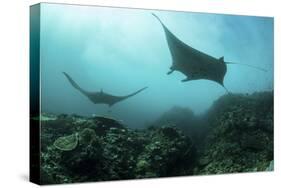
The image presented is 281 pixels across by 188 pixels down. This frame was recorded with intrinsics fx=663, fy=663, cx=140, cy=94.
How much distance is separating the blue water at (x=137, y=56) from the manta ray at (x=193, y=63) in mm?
74

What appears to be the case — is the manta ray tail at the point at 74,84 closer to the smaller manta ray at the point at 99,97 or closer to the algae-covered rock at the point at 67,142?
→ the smaller manta ray at the point at 99,97

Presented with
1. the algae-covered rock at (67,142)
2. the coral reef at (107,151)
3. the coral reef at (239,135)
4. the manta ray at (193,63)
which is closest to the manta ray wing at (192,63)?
the manta ray at (193,63)

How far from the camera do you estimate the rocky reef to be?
8.18 metres

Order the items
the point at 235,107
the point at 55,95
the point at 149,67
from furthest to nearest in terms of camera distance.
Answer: the point at 235,107, the point at 149,67, the point at 55,95

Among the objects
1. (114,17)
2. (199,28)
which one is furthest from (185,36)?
(114,17)

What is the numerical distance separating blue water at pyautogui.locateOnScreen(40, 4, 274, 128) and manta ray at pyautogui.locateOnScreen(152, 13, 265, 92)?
0.07 metres

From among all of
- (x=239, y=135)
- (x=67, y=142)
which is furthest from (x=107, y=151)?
(x=239, y=135)

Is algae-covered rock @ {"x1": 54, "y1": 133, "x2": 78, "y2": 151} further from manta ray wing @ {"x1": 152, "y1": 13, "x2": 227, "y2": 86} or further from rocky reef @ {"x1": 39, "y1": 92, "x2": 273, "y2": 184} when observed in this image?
manta ray wing @ {"x1": 152, "y1": 13, "x2": 227, "y2": 86}

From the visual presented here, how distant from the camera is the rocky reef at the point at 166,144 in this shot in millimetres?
8180

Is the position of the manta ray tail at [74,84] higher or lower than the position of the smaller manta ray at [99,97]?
higher

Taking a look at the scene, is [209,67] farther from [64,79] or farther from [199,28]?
[64,79]

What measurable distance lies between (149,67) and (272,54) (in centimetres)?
202

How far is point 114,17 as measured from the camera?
27.9 ft

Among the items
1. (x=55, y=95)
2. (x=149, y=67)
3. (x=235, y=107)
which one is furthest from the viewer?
(x=235, y=107)
